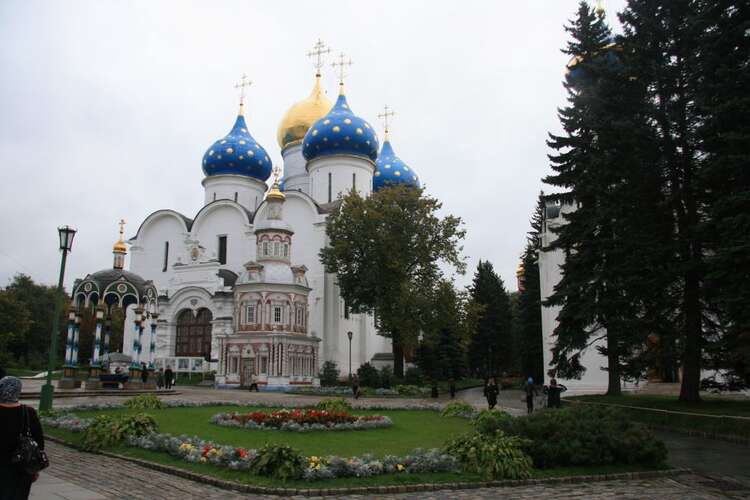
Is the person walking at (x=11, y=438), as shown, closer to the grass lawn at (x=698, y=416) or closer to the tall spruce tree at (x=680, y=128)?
the grass lawn at (x=698, y=416)

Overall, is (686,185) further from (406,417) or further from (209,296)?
(209,296)

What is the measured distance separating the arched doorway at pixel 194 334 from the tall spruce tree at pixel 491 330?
24.0 m

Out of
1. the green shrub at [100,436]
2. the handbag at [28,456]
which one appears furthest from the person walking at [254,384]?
the handbag at [28,456]

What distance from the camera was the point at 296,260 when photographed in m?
42.9

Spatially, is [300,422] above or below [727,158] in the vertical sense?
below

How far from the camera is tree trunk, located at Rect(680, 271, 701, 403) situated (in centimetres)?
1736

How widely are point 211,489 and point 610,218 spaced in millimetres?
15022

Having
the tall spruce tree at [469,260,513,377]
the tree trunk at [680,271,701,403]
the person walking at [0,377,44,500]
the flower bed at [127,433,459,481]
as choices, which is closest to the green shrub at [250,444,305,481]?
the flower bed at [127,433,459,481]

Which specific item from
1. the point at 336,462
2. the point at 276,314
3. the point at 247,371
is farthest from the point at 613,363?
the point at 247,371

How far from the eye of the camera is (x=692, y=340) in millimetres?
17406

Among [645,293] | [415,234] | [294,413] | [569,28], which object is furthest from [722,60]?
[415,234]

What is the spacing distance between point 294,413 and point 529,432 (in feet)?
21.4

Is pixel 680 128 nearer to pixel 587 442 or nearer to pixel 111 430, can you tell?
pixel 587 442

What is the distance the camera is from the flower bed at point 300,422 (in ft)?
45.3
